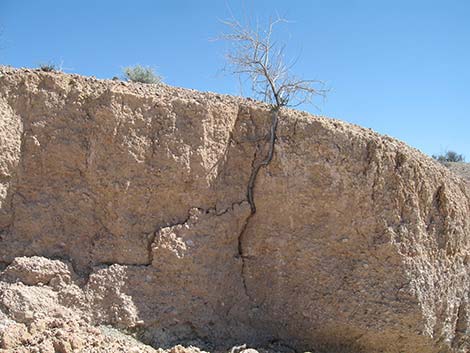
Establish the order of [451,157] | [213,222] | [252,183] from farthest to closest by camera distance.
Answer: [451,157]
[252,183]
[213,222]

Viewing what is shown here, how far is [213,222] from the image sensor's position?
550cm

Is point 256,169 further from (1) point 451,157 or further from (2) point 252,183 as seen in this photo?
(1) point 451,157

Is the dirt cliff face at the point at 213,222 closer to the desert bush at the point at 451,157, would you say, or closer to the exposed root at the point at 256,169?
the exposed root at the point at 256,169

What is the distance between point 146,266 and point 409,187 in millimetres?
2946

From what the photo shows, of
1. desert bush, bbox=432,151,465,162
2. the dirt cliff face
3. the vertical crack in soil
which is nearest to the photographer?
the dirt cliff face

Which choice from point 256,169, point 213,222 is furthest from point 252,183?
point 213,222

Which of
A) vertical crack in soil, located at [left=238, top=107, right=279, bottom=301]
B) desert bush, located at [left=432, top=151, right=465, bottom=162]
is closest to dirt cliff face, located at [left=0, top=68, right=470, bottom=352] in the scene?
vertical crack in soil, located at [left=238, top=107, right=279, bottom=301]

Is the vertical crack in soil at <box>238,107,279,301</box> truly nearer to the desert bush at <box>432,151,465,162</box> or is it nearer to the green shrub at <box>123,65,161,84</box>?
the green shrub at <box>123,65,161,84</box>

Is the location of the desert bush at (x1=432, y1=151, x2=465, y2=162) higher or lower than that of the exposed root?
higher

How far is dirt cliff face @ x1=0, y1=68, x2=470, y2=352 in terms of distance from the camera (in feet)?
16.3

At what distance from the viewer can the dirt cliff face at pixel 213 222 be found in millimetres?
4961

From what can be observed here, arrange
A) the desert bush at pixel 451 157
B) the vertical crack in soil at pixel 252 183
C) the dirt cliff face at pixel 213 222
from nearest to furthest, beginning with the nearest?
the dirt cliff face at pixel 213 222 < the vertical crack in soil at pixel 252 183 < the desert bush at pixel 451 157

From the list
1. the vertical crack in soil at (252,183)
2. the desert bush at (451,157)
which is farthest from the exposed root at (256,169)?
the desert bush at (451,157)

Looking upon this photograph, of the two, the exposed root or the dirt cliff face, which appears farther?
the exposed root
